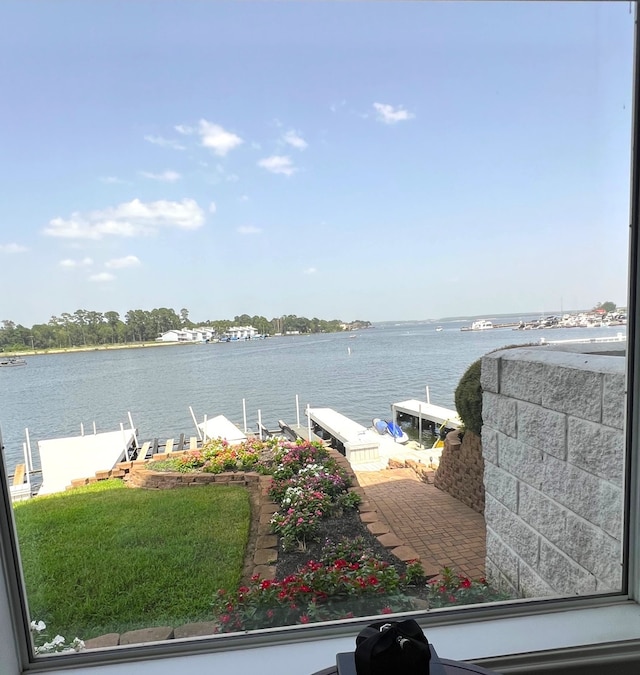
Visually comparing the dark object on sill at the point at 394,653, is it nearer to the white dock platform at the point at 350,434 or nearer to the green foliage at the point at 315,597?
the green foliage at the point at 315,597

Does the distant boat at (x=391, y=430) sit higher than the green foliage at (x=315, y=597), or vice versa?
the distant boat at (x=391, y=430)

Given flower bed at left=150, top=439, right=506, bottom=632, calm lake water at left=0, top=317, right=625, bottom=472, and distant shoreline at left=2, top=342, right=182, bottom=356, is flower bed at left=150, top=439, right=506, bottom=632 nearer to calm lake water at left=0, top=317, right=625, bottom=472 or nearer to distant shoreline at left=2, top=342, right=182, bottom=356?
calm lake water at left=0, top=317, right=625, bottom=472

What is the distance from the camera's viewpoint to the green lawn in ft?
3.78

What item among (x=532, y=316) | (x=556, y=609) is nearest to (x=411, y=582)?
(x=556, y=609)

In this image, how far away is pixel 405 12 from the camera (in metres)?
1.20

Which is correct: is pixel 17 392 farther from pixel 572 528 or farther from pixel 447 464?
pixel 572 528

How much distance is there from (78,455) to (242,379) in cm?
52

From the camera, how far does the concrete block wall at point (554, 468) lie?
1159 mm

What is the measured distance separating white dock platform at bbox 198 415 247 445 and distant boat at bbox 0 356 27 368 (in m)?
0.51

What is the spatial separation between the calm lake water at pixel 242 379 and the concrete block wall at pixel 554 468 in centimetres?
15

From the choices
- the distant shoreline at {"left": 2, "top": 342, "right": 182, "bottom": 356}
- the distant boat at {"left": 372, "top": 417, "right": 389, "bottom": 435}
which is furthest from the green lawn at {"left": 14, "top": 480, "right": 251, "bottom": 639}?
the distant boat at {"left": 372, "top": 417, "right": 389, "bottom": 435}

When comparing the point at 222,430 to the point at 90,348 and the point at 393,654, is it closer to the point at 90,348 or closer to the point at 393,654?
the point at 90,348

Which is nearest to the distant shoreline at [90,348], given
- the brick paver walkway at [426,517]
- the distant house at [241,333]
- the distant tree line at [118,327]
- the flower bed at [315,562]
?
the distant tree line at [118,327]

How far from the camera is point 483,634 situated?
1.06 meters
